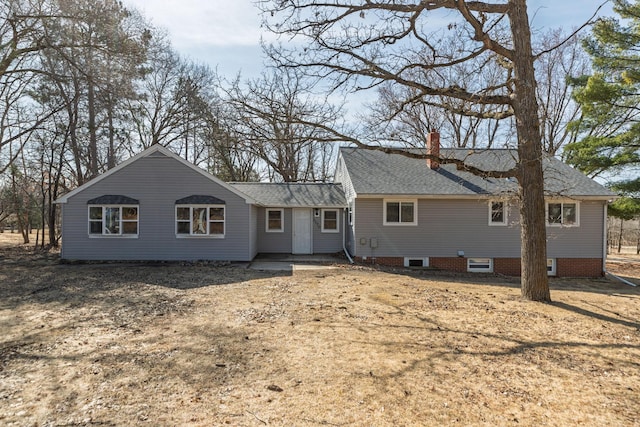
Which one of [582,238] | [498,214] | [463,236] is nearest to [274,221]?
[463,236]

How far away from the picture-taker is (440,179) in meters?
14.8

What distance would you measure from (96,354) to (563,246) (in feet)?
51.8

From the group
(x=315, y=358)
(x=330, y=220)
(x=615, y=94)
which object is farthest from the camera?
(x=330, y=220)

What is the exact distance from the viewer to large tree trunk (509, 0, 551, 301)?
7574 mm

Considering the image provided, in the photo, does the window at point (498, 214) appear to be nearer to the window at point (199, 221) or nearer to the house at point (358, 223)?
the house at point (358, 223)

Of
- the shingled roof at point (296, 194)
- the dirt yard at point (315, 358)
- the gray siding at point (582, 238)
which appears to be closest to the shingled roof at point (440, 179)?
the gray siding at point (582, 238)

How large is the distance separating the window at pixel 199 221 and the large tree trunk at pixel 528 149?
34.5ft

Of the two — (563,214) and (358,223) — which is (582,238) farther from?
(358,223)

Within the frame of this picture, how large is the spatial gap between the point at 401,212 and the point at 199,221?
8.08m

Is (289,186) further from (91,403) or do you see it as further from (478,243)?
(91,403)

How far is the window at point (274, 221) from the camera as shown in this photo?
55.2 ft

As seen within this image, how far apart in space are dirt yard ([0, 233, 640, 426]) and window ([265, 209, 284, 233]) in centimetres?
767

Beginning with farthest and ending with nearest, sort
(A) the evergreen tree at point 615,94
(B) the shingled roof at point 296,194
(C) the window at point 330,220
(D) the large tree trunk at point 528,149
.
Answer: (C) the window at point 330,220, (B) the shingled roof at point 296,194, (A) the evergreen tree at point 615,94, (D) the large tree trunk at point 528,149

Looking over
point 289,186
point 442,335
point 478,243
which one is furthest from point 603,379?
point 289,186
